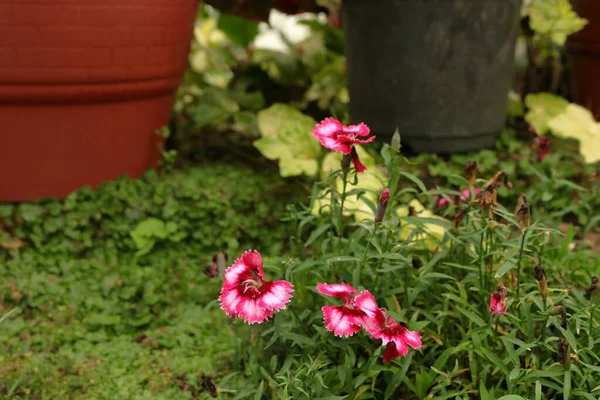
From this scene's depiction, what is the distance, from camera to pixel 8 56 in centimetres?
203

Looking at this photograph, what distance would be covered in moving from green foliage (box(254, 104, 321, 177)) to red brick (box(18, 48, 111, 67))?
512 mm

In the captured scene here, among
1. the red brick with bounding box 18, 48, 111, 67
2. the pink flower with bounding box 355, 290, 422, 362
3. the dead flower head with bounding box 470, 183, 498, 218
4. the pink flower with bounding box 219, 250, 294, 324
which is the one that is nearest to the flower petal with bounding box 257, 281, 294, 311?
the pink flower with bounding box 219, 250, 294, 324

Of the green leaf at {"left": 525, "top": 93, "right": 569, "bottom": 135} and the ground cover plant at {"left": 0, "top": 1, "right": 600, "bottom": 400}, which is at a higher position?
the green leaf at {"left": 525, "top": 93, "right": 569, "bottom": 135}

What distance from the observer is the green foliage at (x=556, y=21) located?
8.59 feet

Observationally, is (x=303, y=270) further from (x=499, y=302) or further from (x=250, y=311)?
(x=499, y=302)

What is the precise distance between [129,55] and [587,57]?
1.70m

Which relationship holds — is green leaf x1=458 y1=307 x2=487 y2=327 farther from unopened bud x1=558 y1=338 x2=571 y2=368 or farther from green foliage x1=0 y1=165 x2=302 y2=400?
green foliage x1=0 y1=165 x2=302 y2=400

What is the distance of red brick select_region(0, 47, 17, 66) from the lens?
203 centimetres

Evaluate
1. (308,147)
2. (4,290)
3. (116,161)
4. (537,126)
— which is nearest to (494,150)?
(537,126)

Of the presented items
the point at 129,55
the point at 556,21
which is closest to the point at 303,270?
the point at 129,55

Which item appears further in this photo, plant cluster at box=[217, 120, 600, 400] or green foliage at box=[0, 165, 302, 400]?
green foliage at box=[0, 165, 302, 400]

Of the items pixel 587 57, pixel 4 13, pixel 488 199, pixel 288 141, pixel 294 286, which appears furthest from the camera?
pixel 587 57

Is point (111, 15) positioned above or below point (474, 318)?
above

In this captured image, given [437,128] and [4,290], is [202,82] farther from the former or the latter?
[4,290]
